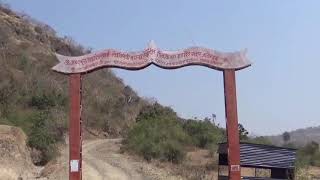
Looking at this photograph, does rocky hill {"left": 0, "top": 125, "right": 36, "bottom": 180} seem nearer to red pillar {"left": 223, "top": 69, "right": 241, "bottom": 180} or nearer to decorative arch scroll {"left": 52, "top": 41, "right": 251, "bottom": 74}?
decorative arch scroll {"left": 52, "top": 41, "right": 251, "bottom": 74}

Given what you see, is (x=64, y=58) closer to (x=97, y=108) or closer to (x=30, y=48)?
(x=97, y=108)

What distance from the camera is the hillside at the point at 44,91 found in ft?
117

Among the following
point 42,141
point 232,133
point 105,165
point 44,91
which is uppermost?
point 44,91

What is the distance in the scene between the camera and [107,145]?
40.8m

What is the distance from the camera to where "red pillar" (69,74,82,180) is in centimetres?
1611

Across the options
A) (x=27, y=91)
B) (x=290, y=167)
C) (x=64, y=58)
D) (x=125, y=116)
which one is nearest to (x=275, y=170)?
(x=290, y=167)

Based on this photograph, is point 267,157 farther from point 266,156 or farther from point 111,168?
point 111,168

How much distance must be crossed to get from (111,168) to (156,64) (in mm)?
13251

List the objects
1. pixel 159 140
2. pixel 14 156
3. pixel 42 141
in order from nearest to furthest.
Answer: pixel 14 156
pixel 42 141
pixel 159 140

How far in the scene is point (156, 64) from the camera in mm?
16266

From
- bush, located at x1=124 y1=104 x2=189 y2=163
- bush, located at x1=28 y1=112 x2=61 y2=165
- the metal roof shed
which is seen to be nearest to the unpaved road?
bush, located at x1=28 y1=112 x2=61 y2=165

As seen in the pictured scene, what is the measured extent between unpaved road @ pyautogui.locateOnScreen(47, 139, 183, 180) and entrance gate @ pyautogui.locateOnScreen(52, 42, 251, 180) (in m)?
8.72

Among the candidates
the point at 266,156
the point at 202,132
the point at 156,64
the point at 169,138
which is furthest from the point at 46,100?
the point at 156,64

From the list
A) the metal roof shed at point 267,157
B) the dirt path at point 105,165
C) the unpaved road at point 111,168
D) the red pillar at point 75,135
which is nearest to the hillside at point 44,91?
the dirt path at point 105,165
